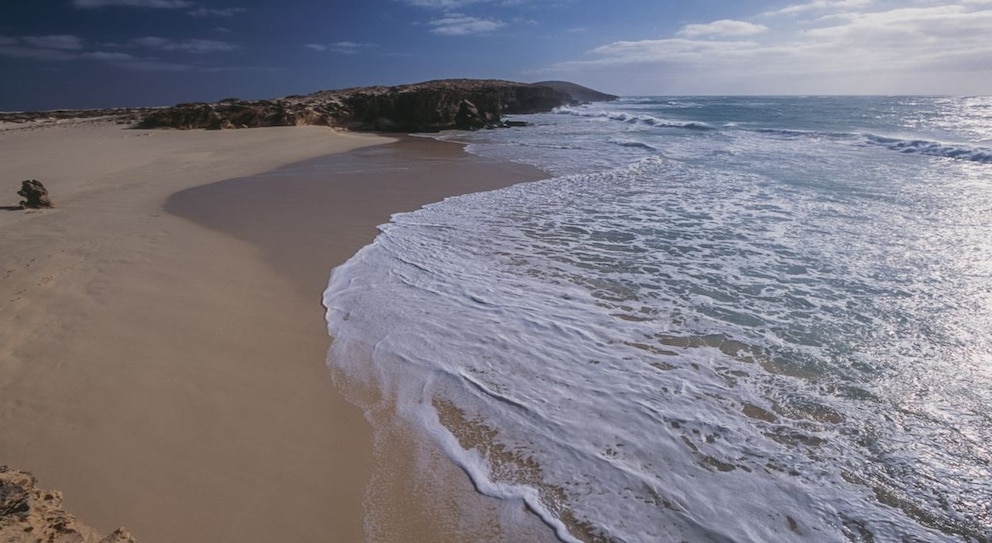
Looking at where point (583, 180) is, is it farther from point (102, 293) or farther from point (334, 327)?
point (102, 293)

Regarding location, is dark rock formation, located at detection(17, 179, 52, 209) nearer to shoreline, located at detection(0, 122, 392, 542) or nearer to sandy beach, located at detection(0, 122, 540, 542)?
sandy beach, located at detection(0, 122, 540, 542)

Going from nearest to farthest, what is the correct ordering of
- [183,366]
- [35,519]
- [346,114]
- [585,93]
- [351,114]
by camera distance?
1. [35,519]
2. [183,366]
3. [346,114]
4. [351,114]
5. [585,93]

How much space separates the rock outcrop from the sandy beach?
379 mm

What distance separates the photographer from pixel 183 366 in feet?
11.6

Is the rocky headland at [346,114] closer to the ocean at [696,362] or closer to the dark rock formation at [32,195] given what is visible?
the dark rock formation at [32,195]

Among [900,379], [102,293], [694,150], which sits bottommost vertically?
[900,379]

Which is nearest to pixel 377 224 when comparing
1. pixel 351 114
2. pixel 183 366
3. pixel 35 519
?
pixel 183 366

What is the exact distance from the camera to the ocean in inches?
98.2

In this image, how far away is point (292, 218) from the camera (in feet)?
25.1

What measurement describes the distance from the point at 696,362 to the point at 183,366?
11.8 feet

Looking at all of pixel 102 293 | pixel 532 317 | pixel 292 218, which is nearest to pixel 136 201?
pixel 292 218

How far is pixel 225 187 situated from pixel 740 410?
403 inches

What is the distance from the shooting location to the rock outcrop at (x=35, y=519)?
5.62 feet

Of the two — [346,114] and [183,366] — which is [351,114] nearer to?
A: [346,114]
